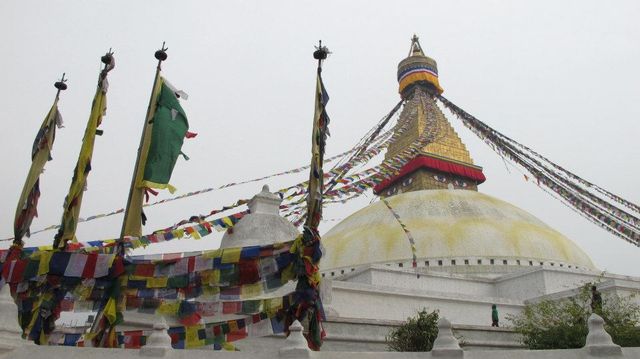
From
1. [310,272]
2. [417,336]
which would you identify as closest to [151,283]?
[310,272]

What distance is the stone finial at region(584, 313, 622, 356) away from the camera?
251 inches

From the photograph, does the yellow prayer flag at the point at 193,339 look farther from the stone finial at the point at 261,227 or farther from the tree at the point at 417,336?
the tree at the point at 417,336

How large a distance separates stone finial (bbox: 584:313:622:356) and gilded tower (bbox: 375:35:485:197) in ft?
81.4

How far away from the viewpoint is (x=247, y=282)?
855cm

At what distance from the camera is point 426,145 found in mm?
33062

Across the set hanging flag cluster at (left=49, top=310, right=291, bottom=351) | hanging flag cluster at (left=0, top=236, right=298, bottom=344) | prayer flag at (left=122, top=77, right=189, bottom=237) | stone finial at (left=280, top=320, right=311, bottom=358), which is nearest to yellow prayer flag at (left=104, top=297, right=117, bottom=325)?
hanging flag cluster at (left=0, top=236, right=298, bottom=344)

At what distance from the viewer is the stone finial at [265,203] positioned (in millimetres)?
11234

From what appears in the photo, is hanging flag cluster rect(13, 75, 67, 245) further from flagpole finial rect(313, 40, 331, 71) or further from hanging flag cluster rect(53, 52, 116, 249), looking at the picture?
flagpole finial rect(313, 40, 331, 71)

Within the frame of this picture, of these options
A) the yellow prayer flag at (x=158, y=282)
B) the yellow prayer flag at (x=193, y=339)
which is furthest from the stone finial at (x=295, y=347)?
the yellow prayer flag at (x=158, y=282)

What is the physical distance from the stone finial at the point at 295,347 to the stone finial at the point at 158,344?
4.99 feet

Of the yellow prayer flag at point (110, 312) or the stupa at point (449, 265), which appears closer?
the yellow prayer flag at point (110, 312)

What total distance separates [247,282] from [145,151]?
132 inches

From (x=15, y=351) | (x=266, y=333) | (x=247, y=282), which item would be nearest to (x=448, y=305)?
(x=266, y=333)

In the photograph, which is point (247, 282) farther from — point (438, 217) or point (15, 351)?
point (438, 217)
